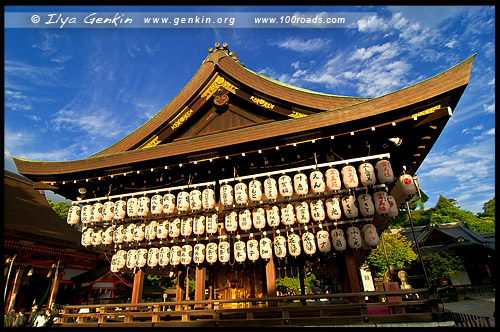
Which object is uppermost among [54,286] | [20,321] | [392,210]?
[392,210]

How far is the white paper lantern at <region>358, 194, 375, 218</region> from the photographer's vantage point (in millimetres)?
8633

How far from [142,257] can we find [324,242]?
6948 millimetres

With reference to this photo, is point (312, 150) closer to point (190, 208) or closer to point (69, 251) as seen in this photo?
point (190, 208)

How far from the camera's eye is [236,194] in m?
9.56

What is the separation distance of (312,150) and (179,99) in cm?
624

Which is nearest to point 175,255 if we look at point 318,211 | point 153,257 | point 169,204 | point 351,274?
point 153,257

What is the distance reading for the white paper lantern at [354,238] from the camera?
27.8ft

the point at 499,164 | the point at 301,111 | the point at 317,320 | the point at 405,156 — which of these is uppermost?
the point at 301,111

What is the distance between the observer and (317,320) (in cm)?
749

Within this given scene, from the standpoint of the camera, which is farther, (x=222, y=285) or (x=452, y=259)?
(x=452, y=259)

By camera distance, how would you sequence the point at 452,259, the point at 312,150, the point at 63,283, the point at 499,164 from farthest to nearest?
the point at 452,259
the point at 63,283
the point at 312,150
the point at 499,164

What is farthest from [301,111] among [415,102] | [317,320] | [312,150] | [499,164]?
[317,320]

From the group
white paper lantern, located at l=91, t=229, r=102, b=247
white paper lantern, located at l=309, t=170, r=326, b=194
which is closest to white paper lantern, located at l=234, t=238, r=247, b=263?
white paper lantern, located at l=309, t=170, r=326, b=194

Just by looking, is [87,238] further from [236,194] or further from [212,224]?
[236,194]
